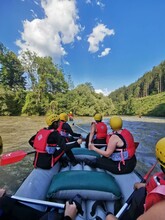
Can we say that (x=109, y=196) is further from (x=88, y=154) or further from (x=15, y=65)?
(x=15, y=65)

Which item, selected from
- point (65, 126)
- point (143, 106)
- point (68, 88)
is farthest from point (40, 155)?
point (143, 106)

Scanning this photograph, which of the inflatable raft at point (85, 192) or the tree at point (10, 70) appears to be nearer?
the inflatable raft at point (85, 192)

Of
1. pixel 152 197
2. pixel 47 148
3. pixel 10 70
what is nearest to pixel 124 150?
pixel 47 148

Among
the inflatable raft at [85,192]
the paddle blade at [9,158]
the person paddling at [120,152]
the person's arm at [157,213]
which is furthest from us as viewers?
the paddle blade at [9,158]

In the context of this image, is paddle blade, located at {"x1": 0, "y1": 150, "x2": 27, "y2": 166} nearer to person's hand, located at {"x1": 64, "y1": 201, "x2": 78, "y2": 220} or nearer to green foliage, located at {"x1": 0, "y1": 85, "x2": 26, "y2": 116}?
person's hand, located at {"x1": 64, "y1": 201, "x2": 78, "y2": 220}

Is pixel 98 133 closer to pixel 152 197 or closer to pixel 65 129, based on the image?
pixel 65 129

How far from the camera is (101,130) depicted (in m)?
5.58

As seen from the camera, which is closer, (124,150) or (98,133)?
(124,150)

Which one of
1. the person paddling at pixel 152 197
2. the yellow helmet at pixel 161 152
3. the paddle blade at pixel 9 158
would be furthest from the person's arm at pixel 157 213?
the paddle blade at pixel 9 158

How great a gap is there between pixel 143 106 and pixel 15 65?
3301cm

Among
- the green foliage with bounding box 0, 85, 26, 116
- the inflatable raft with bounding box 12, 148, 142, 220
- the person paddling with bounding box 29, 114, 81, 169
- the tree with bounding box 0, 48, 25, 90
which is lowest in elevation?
the inflatable raft with bounding box 12, 148, 142, 220

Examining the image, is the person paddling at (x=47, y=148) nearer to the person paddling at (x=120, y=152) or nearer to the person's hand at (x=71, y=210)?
the person paddling at (x=120, y=152)

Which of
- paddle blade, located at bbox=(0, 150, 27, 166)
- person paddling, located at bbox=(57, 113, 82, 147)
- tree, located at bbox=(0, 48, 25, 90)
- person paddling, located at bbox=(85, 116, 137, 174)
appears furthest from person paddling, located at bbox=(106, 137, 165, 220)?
tree, located at bbox=(0, 48, 25, 90)

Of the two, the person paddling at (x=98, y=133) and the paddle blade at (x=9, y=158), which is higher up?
the person paddling at (x=98, y=133)
